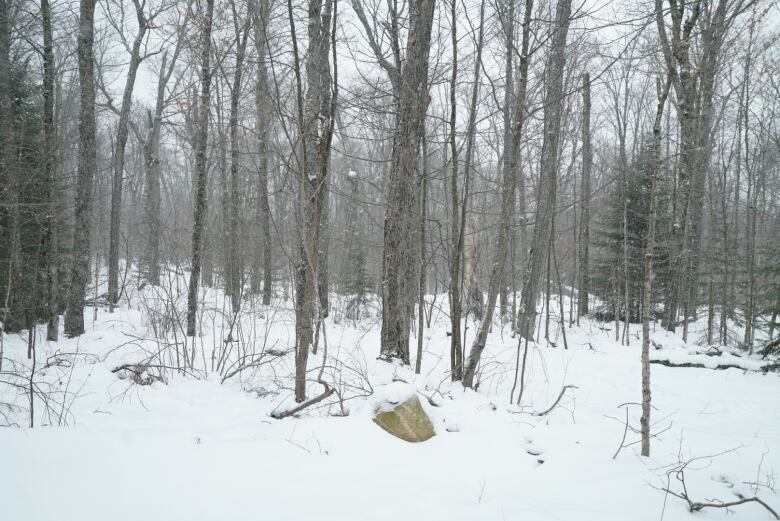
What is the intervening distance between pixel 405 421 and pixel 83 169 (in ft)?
23.6

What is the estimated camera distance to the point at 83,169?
7.02 metres

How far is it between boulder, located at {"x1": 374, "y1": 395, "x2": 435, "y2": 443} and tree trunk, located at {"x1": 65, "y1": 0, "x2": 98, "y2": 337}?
6573 mm

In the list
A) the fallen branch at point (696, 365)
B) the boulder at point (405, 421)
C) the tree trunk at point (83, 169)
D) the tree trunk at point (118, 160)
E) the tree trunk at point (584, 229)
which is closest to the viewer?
the boulder at point (405, 421)

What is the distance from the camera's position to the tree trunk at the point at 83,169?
6.99 meters

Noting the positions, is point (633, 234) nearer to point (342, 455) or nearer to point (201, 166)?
point (201, 166)

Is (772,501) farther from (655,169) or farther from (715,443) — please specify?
(655,169)

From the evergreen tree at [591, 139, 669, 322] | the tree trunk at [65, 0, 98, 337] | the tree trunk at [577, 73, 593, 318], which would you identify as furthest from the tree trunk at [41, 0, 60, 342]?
the evergreen tree at [591, 139, 669, 322]

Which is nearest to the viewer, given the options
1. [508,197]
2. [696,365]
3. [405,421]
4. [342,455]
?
[342,455]

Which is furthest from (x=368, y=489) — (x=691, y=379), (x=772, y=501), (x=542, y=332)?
(x=542, y=332)

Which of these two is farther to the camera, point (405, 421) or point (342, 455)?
point (405, 421)

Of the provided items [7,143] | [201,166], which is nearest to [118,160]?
[7,143]

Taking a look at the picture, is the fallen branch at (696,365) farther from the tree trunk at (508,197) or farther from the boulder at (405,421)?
the boulder at (405,421)

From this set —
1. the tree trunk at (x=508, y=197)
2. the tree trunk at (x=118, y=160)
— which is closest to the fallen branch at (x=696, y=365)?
the tree trunk at (x=508, y=197)

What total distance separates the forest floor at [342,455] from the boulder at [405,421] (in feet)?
0.25
